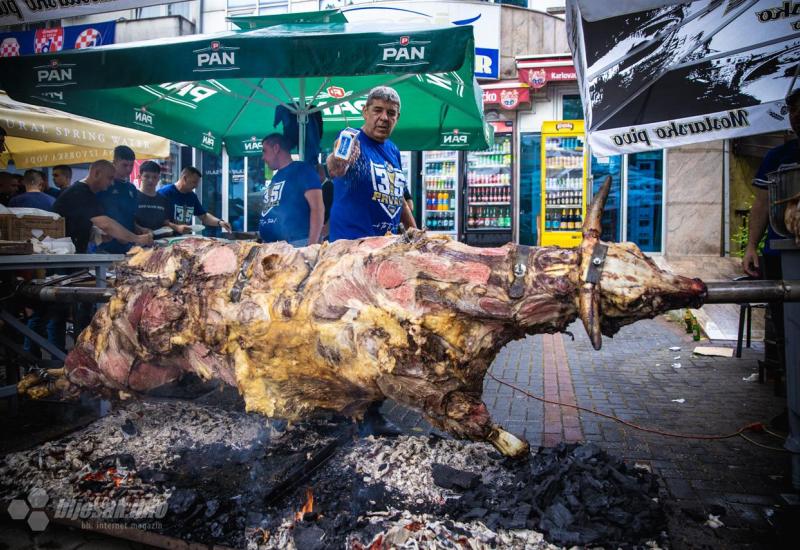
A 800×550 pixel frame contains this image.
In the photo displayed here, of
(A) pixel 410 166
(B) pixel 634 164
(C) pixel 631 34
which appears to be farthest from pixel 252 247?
(B) pixel 634 164

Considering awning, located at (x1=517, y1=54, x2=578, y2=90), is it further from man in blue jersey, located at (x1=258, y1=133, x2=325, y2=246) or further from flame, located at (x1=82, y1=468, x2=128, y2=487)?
flame, located at (x1=82, y1=468, x2=128, y2=487)

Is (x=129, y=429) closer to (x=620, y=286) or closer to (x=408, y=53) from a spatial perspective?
(x=620, y=286)

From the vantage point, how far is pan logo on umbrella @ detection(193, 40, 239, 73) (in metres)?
4.24

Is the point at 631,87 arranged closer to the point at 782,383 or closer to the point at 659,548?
the point at 782,383

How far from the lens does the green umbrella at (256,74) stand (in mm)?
4098

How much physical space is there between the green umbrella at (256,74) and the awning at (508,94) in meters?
5.41

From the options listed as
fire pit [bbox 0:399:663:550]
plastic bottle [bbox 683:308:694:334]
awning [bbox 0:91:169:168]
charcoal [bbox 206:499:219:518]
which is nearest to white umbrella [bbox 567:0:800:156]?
plastic bottle [bbox 683:308:694:334]

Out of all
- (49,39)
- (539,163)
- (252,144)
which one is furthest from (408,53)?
(49,39)

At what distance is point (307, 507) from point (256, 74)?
351cm

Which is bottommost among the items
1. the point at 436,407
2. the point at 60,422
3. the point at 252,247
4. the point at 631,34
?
the point at 60,422

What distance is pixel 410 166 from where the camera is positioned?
12.9 metres

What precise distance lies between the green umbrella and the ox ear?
243 centimetres

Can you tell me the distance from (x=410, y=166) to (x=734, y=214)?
308 inches

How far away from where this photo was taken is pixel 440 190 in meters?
12.9
